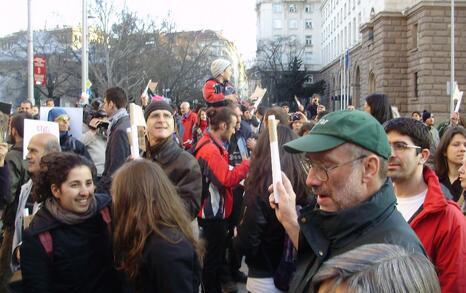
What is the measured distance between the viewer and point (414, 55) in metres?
38.0

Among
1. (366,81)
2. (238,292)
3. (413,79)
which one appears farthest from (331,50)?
(238,292)

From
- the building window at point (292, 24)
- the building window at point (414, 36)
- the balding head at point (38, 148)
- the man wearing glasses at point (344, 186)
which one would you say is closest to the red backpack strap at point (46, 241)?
the balding head at point (38, 148)

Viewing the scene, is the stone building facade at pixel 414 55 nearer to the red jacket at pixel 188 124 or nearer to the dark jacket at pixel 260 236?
the red jacket at pixel 188 124

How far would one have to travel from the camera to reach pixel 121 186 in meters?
3.27

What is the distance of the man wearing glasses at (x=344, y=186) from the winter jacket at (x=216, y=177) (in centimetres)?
345

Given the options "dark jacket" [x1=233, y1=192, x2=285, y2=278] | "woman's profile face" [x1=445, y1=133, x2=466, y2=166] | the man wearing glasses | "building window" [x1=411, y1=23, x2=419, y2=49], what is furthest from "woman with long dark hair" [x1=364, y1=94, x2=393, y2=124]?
"building window" [x1=411, y1=23, x2=419, y2=49]

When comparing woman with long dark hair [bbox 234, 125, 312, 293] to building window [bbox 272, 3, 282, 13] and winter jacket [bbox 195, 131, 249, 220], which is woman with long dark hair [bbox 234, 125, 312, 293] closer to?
winter jacket [bbox 195, 131, 249, 220]

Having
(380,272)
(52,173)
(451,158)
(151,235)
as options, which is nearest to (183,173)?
(52,173)

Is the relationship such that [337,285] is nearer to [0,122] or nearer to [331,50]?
[0,122]

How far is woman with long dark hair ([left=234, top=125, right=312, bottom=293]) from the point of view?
170 inches

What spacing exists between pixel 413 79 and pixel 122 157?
1392 inches

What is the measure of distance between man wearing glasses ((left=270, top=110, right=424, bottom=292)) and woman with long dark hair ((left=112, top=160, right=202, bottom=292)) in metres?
0.90

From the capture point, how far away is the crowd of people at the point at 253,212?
7.27 ft

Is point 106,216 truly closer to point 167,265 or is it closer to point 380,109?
point 167,265
